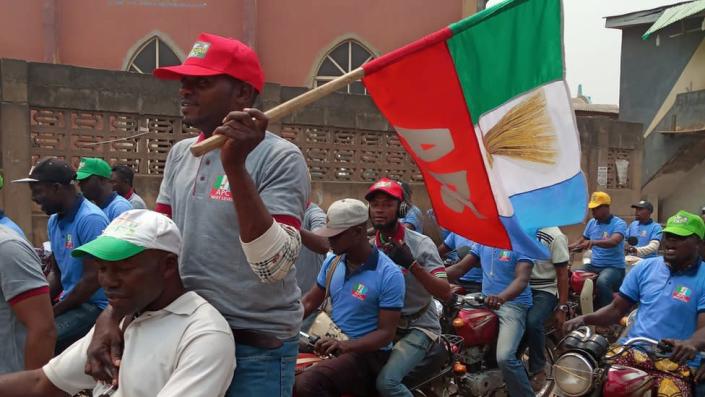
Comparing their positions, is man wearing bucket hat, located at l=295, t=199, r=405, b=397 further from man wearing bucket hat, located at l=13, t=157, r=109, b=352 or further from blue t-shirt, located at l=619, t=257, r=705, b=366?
blue t-shirt, located at l=619, t=257, r=705, b=366

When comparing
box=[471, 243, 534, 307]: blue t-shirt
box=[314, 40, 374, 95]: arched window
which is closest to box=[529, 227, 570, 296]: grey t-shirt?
box=[471, 243, 534, 307]: blue t-shirt

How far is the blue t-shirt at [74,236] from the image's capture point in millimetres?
4801

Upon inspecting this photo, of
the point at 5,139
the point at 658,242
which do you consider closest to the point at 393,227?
the point at 5,139

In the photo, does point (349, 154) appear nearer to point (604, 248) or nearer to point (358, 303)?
point (604, 248)

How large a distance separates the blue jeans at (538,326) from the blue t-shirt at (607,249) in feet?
9.24

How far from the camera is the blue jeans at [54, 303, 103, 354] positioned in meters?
4.66

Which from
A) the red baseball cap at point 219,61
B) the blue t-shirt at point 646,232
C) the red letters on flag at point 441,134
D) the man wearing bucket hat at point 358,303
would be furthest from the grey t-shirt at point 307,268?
the blue t-shirt at point 646,232

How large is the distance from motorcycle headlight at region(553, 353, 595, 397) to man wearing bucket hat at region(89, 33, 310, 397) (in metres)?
2.34

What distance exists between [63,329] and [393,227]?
2280 millimetres

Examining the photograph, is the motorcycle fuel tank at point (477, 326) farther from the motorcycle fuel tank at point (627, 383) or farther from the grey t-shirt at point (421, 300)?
the motorcycle fuel tank at point (627, 383)

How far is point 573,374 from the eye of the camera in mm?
4203

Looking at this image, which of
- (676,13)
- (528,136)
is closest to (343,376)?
(528,136)

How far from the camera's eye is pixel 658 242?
998 centimetres

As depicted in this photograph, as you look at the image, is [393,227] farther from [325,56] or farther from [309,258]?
[325,56]
